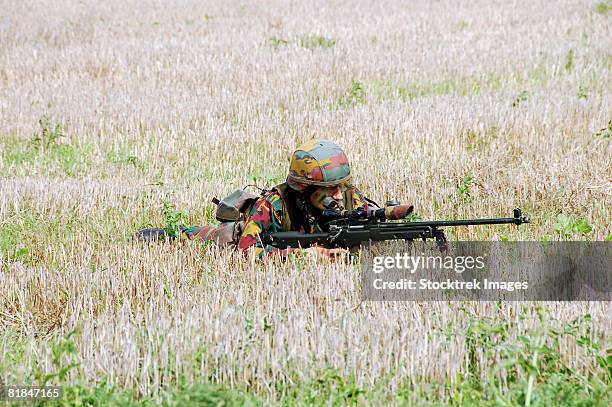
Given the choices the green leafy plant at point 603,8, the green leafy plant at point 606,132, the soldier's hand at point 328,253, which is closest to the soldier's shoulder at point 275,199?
the soldier's hand at point 328,253

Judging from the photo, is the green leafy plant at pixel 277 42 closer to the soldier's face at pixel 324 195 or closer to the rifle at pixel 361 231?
the soldier's face at pixel 324 195

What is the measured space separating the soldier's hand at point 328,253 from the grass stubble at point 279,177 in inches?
3.6

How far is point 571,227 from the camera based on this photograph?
22.0ft

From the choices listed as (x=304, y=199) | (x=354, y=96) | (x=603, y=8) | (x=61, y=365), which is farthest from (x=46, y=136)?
(x=603, y=8)

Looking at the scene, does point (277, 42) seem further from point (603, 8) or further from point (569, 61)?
point (603, 8)

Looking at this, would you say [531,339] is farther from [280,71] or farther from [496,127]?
[280,71]

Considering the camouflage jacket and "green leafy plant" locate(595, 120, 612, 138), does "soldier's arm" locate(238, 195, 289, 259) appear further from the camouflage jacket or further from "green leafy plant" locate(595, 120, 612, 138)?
"green leafy plant" locate(595, 120, 612, 138)

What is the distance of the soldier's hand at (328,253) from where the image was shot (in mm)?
5730

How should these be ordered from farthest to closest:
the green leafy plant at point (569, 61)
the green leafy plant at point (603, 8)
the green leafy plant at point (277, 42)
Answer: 1. the green leafy plant at point (603, 8)
2. the green leafy plant at point (277, 42)
3. the green leafy plant at point (569, 61)

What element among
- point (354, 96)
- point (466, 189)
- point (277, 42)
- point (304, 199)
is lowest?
point (304, 199)

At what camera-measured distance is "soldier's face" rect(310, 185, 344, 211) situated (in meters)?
5.93

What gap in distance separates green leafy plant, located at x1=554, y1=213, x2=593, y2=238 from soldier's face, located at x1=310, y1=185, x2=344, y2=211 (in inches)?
68.9

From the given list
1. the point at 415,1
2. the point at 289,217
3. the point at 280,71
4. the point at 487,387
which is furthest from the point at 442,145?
the point at 415,1

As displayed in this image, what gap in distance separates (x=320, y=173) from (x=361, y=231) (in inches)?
20.3
